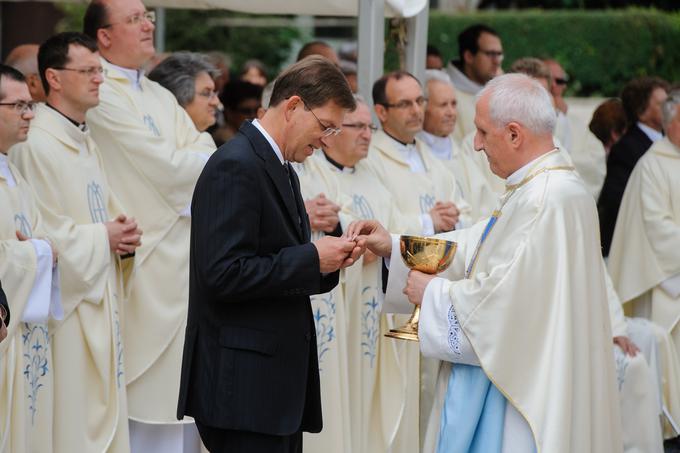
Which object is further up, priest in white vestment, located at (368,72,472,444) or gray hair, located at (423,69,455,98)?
gray hair, located at (423,69,455,98)

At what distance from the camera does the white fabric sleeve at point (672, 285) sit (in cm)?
802

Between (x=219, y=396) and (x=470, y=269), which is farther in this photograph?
(x=470, y=269)

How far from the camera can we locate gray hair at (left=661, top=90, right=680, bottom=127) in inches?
316

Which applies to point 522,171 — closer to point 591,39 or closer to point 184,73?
point 184,73

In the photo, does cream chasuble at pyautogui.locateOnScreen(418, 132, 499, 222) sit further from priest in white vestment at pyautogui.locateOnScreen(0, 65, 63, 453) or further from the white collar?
the white collar

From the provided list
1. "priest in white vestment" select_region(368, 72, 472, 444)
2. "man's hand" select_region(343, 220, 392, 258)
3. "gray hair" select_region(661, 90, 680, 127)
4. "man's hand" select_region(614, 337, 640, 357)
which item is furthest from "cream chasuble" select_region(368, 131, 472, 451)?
"man's hand" select_region(343, 220, 392, 258)

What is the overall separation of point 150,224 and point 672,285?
3.53 m

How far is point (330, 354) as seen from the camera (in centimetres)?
626

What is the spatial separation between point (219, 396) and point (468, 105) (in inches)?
212

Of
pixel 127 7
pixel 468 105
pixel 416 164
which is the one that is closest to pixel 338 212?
pixel 416 164

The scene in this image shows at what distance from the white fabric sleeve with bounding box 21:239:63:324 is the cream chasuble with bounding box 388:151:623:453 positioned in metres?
1.68

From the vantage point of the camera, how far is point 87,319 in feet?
18.6

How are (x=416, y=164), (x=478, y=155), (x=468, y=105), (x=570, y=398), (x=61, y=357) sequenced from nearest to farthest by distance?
(x=570, y=398)
(x=61, y=357)
(x=416, y=164)
(x=478, y=155)
(x=468, y=105)

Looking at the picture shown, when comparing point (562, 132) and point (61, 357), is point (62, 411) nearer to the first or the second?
point (61, 357)
